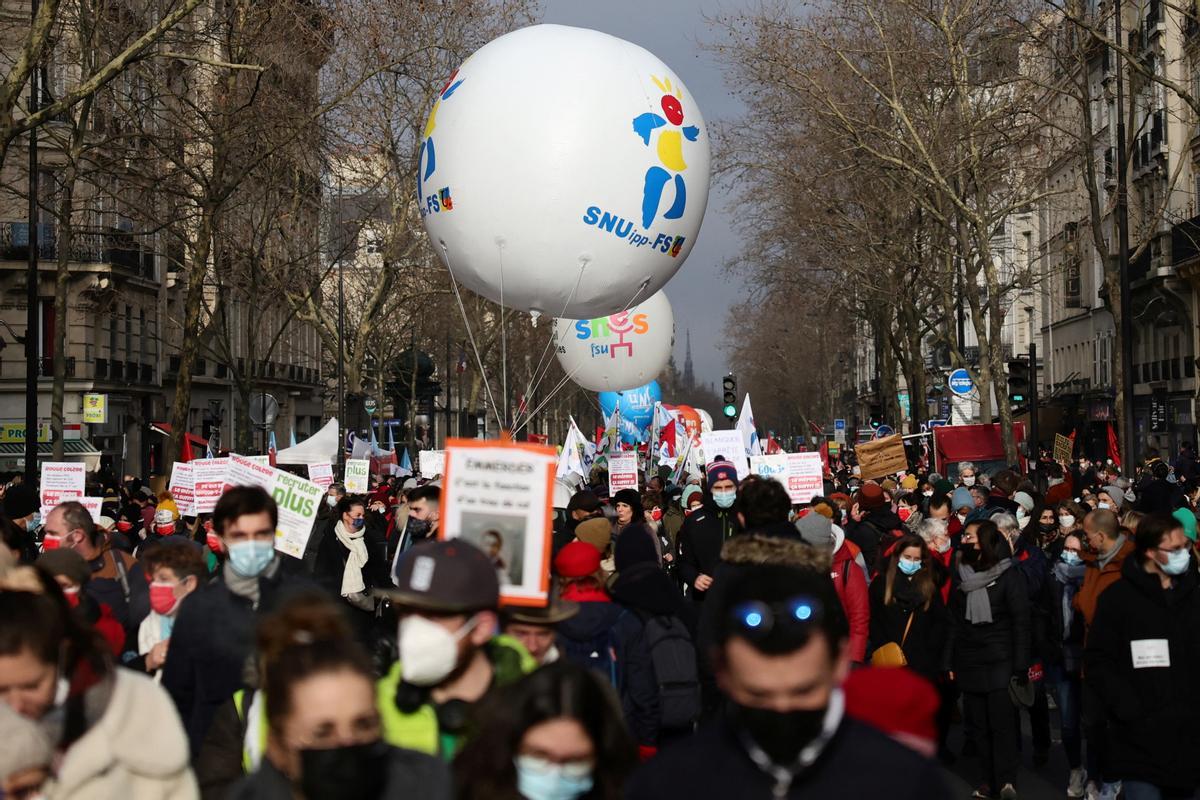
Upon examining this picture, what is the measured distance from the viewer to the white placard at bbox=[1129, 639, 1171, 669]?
24.6 ft

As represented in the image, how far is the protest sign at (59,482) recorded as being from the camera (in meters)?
16.4

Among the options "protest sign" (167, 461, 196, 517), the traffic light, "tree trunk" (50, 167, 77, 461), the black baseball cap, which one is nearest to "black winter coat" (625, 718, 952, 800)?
the black baseball cap

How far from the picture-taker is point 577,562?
755 cm

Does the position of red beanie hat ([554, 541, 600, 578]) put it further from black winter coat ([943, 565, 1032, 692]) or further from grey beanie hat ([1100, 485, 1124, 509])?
grey beanie hat ([1100, 485, 1124, 509])

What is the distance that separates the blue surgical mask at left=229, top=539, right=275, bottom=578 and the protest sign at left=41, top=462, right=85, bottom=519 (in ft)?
35.1

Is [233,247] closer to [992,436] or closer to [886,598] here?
[992,436]

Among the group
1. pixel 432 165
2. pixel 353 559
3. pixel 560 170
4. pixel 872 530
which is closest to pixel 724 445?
pixel 872 530

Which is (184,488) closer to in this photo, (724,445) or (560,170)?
(560,170)

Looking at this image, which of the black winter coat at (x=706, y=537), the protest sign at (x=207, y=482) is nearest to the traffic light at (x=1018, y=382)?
the protest sign at (x=207, y=482)

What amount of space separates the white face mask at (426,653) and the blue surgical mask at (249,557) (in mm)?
1774

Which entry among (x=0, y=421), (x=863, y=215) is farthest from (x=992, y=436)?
(x=0, y=421)

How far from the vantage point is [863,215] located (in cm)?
4162

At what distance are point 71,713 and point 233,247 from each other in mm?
31498

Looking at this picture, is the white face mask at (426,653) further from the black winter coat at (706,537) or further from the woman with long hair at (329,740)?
the black winter coat at (706,537)
